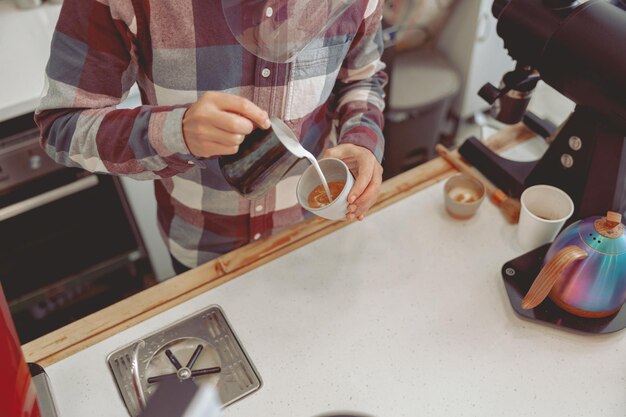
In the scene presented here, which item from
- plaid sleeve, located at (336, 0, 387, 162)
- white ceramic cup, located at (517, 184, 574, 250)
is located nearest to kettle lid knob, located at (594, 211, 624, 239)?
white ceramic cup, located at (517, 184, 574, 250)

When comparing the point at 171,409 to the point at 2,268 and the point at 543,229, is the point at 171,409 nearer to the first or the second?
the point at 543,229

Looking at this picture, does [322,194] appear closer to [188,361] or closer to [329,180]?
[329,180]

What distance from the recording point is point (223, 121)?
75cm

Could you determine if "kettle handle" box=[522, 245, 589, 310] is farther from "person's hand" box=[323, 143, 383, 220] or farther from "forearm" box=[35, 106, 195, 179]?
"forearm" box=[35, 106, 195, 179]

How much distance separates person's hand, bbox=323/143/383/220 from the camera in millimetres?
936

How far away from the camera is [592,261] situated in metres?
0.90

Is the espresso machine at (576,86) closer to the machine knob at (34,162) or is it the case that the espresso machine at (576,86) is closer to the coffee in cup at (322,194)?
the coffee in cup at (322,194)

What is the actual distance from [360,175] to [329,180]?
0.17 feet

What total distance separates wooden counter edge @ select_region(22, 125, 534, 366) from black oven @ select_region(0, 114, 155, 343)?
2.13 ft

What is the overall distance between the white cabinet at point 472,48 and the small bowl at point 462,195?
4.04 ft

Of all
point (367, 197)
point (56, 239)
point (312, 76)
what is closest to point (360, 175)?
point (367, 197)

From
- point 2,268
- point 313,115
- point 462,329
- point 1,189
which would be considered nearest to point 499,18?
point 313,115

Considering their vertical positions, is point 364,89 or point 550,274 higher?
point 364,89

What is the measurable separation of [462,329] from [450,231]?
22 cm
